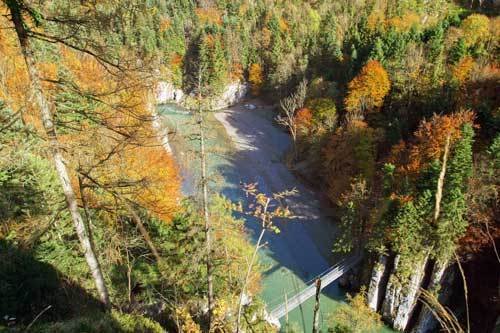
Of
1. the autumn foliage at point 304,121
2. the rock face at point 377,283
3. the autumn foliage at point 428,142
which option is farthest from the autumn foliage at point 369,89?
the rock face at point 377,283

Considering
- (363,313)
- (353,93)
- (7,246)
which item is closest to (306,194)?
(353,93)

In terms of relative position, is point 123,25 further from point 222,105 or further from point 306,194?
point 222,105

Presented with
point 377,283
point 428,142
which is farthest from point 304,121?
point 377,283

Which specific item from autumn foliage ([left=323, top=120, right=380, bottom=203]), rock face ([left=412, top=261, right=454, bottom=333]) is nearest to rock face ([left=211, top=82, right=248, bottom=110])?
autumn foliage ([left=323, top=120, right=380, bottom=203])

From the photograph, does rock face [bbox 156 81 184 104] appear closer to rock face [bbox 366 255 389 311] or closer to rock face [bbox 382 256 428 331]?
rock face [bbox 366 255 389 311]

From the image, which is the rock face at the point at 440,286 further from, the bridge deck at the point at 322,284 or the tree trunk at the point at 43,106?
the tree trunk at the point at 43,106

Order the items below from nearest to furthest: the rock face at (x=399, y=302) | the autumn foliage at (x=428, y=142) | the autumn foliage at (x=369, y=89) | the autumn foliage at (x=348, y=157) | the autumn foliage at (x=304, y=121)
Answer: the rock face at (x=399, y=302) < the autumn foliage at (x=428, y=142) < the autumn foliage at (x=348, y=157) < the autumn foliage at (x=369, y=89) < the autumn foliage at (x=304, y=121)
